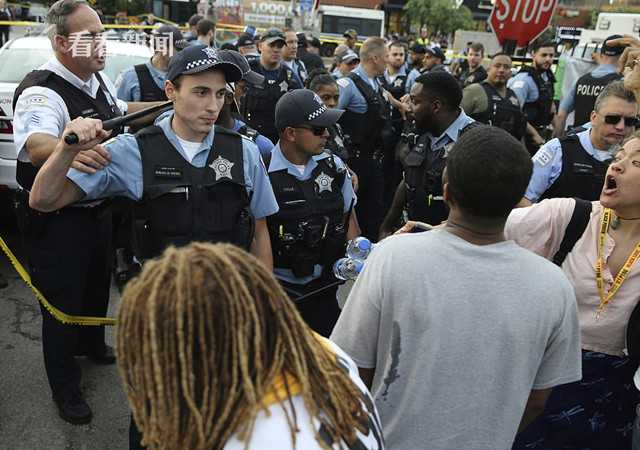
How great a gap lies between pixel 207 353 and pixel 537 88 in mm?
6948

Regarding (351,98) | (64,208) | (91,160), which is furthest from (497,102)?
(91,160)

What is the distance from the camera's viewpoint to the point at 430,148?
366cm

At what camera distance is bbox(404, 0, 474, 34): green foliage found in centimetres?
4309

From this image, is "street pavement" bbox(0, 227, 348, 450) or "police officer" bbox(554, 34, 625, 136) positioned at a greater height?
"police officer" bbox(554, 34, 625, 136)

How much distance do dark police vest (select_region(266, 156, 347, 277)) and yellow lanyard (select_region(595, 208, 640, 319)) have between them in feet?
4.33

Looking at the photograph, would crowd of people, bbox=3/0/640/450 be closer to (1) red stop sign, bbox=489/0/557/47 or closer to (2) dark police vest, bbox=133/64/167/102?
(2) dark police vest, bbox=133/64/167/102

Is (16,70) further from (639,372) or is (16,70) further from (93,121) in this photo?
(639,372)

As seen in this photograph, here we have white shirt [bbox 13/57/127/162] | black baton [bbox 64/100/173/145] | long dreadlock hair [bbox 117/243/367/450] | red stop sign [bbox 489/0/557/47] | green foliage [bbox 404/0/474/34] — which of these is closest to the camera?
long dreadlock hair [bbox 117/243/367/450]

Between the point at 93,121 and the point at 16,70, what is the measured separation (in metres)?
4.34

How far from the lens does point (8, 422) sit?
3113mm

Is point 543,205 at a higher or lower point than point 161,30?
lower

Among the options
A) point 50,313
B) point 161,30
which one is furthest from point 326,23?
point 50,313

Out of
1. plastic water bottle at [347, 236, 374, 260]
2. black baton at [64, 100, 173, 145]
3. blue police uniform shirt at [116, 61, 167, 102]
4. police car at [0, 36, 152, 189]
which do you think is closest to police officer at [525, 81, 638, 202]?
plastic water bottle at [347, 236, 374, 260]

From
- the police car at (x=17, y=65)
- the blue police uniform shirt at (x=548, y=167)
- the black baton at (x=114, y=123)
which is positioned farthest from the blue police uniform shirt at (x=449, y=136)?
the police car at (x=17, y=65)
